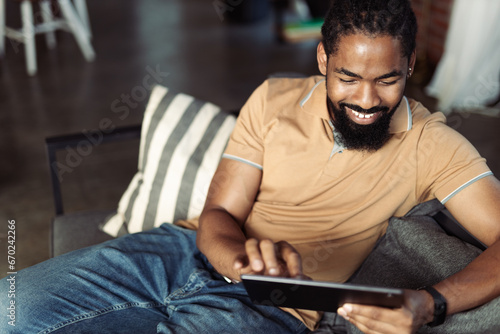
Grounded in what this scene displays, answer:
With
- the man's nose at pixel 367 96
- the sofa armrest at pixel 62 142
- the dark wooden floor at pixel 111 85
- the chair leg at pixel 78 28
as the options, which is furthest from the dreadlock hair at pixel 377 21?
the chair leg at pixel 78 28

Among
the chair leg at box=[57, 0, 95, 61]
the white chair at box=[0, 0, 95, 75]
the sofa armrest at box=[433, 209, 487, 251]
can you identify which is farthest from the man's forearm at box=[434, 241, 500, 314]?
the chair leg at box=[57, 0, 95, 61]

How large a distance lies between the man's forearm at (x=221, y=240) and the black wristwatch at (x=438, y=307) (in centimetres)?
45

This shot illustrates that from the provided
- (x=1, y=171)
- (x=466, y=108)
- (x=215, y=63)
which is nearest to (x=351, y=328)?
(x=1, y=171)

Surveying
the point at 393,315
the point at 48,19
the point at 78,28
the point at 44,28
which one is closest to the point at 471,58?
the point at 393,315

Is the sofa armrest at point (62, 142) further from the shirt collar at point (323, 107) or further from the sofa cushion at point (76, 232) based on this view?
the shirt collar at point (323, 107)

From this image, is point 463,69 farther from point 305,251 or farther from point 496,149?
point 305,251

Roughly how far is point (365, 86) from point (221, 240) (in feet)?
1.80

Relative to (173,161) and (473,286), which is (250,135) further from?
(473,286)

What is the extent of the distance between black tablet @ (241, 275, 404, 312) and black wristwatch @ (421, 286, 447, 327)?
0.47 ft

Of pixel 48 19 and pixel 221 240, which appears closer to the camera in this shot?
pixel 221 240

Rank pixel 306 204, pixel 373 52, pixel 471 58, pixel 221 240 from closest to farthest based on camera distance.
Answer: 1. pixel 373 52
2. pixel 221 240
3. pixel 306 204
4. pixel 471 58

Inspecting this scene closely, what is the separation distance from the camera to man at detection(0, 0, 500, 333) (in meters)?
1.30

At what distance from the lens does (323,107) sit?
151 cm

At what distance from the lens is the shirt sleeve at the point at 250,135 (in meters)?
1.55
